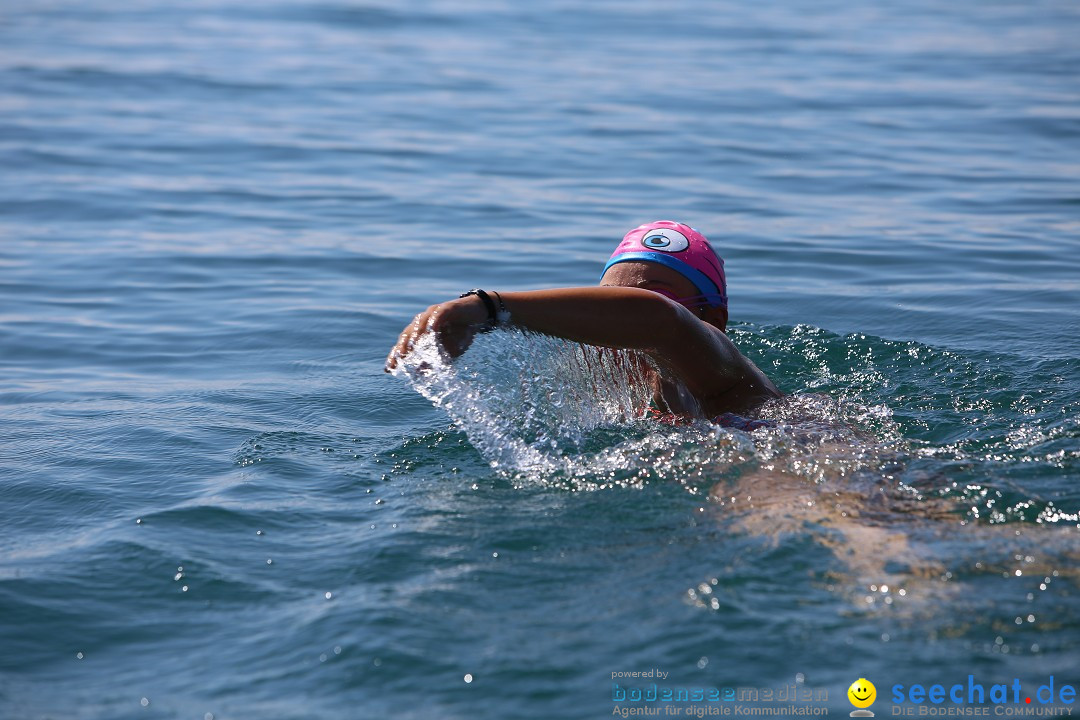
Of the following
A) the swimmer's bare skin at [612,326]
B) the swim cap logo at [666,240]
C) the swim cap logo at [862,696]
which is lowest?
the swim cap logo at [862,696]

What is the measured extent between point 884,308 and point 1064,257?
6.72 ft

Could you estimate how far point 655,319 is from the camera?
4246 mm

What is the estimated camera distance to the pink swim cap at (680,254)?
5070 mm

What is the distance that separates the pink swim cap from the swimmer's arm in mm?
624

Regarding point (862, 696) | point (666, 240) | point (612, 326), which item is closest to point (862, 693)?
point (862, 696)

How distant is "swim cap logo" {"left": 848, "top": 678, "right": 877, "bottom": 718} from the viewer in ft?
9.87

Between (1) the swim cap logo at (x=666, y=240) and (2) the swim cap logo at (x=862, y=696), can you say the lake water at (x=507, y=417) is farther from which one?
(1) the swim cap logo at (x=666, y=240)

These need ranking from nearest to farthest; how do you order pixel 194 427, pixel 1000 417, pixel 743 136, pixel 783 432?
pixel 783 432, pixel 1000 417, pixel 194 427, pixel 743 136

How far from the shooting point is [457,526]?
4141 mm

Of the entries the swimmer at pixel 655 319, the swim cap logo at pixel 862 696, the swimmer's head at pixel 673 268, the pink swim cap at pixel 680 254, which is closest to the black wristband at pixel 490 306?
the swimmer at pixel 655 319

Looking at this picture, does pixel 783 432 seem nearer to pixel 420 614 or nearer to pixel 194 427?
pixel 420 614

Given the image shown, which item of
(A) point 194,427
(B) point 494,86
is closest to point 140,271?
(A) point 194,427

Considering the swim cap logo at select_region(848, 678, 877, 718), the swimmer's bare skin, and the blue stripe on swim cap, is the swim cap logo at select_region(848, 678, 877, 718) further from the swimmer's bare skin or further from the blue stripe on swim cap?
the blue stripe on swim cap

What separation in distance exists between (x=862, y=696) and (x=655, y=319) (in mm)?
1603
